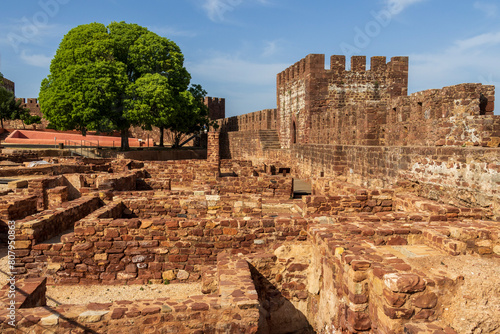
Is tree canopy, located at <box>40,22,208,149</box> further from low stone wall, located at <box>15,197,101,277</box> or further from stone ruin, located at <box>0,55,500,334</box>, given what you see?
low stone wall, located at <box>15,197,101,277</box>

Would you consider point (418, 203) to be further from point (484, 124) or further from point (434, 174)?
point (484, 124)

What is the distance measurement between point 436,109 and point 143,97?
66.1 feet

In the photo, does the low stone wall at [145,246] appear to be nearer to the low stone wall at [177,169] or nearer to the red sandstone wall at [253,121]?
the low stone wall at [177,169]

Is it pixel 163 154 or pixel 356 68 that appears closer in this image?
pixel 356 68

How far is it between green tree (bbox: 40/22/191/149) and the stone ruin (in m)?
15.3

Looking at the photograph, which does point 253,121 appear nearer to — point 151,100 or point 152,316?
point 151,100

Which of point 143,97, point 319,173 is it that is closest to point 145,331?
point 319,173

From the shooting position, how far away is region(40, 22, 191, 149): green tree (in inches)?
1042

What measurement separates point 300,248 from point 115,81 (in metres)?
23.9

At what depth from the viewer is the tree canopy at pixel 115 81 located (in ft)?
86.9

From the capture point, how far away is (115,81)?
26859 mm

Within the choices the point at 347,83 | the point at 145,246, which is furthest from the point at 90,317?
the point at 347,83

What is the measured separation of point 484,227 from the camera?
5.65 meters

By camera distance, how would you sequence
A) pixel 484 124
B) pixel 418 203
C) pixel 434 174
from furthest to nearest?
1. pixel 484 124
2. pixel 434 174
3. pixel 418 203
